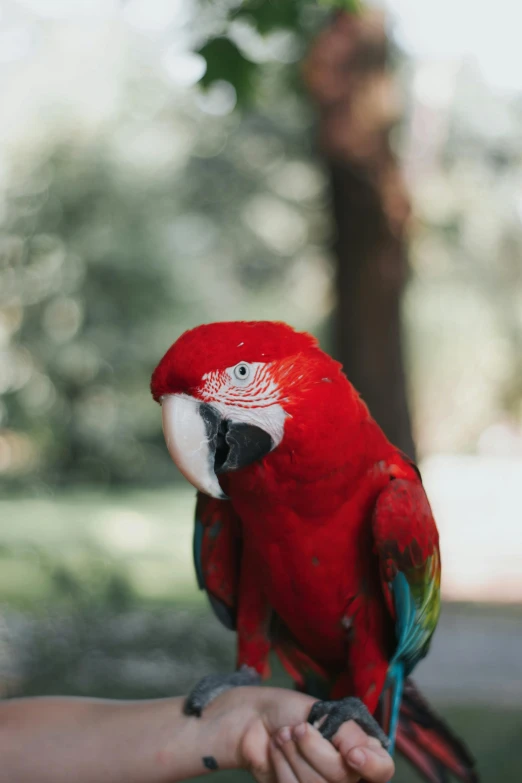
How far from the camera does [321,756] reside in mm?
1109

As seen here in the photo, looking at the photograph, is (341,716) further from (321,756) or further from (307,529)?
(307,529)

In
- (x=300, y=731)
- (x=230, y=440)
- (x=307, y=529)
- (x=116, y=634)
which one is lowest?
(x=116, y=634)

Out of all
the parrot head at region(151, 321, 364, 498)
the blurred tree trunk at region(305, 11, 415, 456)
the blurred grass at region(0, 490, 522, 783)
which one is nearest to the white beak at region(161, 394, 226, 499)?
the parrot head at region(151, 321, 364, 498)

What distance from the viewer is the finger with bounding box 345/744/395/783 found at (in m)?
1.09

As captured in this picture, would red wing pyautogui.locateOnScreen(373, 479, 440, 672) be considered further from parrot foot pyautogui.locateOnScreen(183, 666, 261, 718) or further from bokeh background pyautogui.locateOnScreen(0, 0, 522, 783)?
bokeh background pyautogui.locateOnScreen(0, 0, 522, 783)

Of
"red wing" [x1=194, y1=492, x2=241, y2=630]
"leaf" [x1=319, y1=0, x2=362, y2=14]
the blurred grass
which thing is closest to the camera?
"red wing" [x1=194, y1=492, x2=241, y2=630]

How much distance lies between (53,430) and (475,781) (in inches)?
346

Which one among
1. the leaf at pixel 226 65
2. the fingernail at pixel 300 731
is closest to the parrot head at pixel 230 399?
the fingernail at pixel 300 731

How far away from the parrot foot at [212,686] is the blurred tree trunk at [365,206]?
89.2 inches

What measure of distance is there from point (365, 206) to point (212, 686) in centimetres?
271

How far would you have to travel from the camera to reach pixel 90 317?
9.34 metres

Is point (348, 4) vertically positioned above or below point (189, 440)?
above

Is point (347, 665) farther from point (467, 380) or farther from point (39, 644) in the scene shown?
→ point (467, 380)

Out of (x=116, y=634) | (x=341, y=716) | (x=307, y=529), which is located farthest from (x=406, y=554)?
(x=116, y=634)
